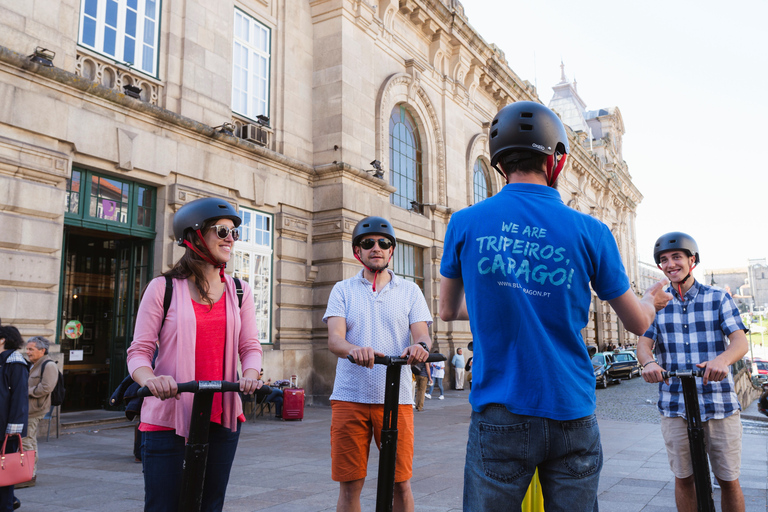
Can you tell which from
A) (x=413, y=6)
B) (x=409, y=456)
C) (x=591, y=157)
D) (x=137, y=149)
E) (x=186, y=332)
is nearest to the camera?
(x=186, y=332)

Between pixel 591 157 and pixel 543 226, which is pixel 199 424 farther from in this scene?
pixel 591 157

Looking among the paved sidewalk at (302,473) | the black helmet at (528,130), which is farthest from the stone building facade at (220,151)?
the black helmet at (528,130)

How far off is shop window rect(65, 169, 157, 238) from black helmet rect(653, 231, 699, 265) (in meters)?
10.3

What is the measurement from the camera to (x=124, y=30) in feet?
40.1

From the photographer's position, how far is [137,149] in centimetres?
1193

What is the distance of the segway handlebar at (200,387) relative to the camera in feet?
8.74

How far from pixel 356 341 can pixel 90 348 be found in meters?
12.6

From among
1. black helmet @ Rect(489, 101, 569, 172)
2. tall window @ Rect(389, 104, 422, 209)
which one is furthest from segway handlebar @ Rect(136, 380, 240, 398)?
tall window @ Rect(389, 104, 422, 209)

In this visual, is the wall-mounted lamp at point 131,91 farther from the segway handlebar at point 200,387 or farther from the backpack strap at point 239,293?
the segway handlebar at point 200,387

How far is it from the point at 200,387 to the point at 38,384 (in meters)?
5.60

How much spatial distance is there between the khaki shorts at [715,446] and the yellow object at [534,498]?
250 centimetres

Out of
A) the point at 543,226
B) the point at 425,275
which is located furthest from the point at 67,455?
the point at 425,275

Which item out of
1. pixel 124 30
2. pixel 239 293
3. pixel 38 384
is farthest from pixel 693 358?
pixel 124 30

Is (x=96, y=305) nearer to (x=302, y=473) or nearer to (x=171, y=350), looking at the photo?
(x=302, y=473)
